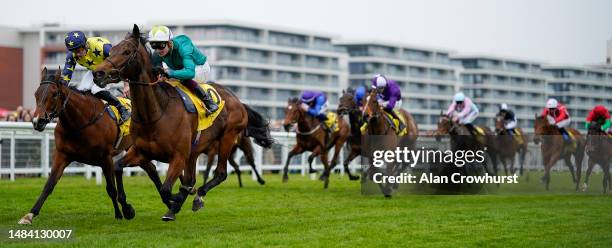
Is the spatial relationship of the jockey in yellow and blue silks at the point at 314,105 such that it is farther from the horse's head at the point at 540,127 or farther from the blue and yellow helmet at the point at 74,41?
the blue and yellow helmet at the point at 74,41

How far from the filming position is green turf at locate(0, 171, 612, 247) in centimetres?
1039

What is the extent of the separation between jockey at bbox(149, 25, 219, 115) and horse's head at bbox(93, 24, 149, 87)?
350 mm

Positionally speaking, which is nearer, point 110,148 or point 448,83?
point 110,148

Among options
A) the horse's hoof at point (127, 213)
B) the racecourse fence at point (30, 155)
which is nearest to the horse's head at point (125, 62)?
the horse's hoof at point (127, 213)

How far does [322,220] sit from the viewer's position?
12734mm

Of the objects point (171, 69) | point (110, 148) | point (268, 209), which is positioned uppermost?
point (171, 69)

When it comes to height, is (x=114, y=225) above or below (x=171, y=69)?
below

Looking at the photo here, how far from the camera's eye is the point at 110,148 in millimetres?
12578

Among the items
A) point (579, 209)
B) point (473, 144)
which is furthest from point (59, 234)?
point (473, 144)

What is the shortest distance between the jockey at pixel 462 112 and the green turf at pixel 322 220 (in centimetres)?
338

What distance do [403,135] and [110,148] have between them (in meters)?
7.53

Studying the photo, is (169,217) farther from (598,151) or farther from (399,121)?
(598,151)

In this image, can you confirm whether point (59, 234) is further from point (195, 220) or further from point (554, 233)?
point (554, 233)

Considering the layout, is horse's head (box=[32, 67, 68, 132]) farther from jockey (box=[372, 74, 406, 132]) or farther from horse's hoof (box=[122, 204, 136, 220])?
jockey (box=[372, 74, 406, 132])
